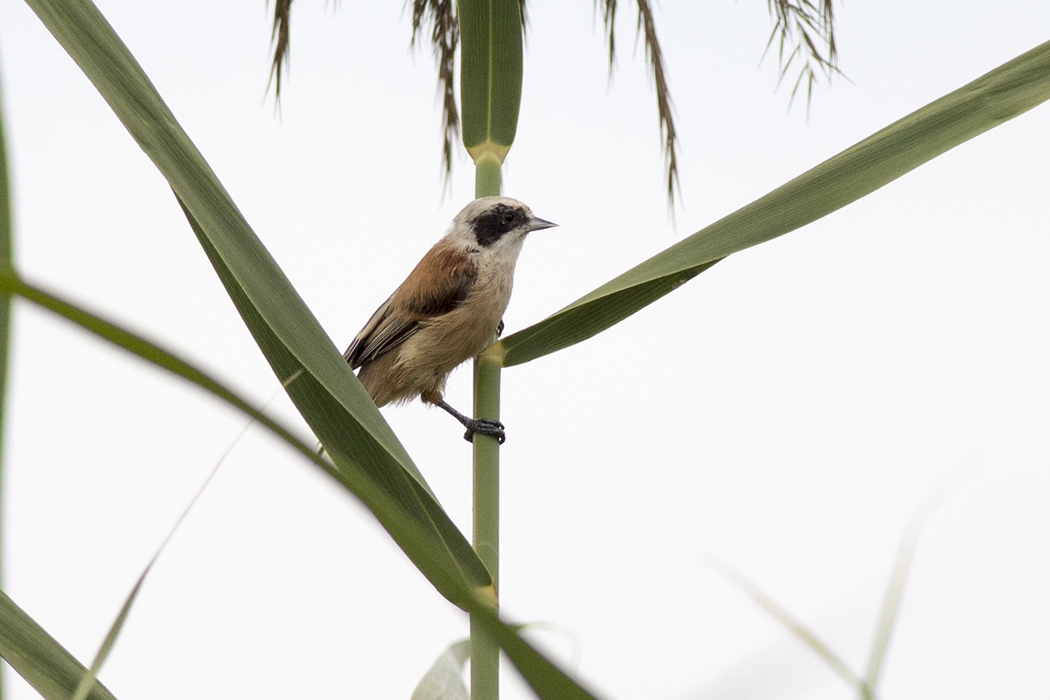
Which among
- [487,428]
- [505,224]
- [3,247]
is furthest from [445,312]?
[3,247]

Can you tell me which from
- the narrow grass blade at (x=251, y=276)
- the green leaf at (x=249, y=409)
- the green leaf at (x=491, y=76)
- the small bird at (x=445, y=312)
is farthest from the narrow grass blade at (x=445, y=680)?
the small bird at (x=445, y=312)

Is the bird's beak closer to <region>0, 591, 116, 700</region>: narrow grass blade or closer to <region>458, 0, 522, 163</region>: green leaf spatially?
<region>458, 0, 522, 163</region>: green leaf

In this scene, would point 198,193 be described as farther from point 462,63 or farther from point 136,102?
point 462,63

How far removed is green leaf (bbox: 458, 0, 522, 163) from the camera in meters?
1.35

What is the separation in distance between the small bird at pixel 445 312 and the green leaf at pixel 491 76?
1.15 m

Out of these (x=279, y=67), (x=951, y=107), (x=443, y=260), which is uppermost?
(x=279, y=67)

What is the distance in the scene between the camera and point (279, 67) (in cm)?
258

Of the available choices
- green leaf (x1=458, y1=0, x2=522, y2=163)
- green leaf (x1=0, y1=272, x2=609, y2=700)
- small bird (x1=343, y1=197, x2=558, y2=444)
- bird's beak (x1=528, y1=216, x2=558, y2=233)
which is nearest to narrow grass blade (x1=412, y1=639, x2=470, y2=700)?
green leaf (x1=0, y1=272, x2=609, y2=700)

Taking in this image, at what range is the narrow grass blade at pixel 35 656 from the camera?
2.27 ft

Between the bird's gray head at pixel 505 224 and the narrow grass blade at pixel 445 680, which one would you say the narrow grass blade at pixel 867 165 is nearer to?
the narrow grass blade at pixel 445 680

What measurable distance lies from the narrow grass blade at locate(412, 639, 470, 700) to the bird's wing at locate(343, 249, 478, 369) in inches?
71.3

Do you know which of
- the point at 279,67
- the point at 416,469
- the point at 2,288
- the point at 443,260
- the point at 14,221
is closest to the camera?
the point at 2,288

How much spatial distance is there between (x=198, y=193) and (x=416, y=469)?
1.03ft

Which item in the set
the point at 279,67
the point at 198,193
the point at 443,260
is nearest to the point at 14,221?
the point at 198,193
